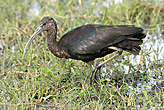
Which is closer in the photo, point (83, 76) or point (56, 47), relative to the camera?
point (56, 47)

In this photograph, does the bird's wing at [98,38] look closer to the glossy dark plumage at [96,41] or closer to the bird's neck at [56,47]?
the glossy dark plumage at [96,41]

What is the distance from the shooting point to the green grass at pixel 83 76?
4277 mm

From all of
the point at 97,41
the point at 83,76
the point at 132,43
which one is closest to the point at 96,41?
the point at 97,41

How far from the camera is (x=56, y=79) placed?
15.9 feet

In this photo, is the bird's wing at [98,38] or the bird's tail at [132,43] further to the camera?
the bird's tail at [132,43]

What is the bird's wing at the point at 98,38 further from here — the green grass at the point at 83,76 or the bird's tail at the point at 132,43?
the green grass at the point at 83,76

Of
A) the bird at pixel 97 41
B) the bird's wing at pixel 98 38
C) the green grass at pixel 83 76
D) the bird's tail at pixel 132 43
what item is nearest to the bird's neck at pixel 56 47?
the bird at pixel 97 41

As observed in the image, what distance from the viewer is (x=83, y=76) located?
486 centimetres

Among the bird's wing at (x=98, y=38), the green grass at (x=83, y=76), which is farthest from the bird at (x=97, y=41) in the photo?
the green grass at (x=83, y=76)

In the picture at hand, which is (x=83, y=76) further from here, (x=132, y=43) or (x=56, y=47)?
(x=132, y=43)

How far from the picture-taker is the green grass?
14.0ft

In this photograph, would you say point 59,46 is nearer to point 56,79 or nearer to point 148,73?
point 56,79

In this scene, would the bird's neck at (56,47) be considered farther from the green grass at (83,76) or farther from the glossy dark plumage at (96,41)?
the green grass at (83,76)

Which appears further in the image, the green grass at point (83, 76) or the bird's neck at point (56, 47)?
the bird's neck at point (56, 47)
